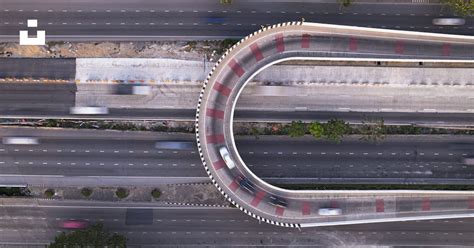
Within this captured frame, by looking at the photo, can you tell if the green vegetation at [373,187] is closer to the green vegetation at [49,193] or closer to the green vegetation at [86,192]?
the green vegetation at [86,192]

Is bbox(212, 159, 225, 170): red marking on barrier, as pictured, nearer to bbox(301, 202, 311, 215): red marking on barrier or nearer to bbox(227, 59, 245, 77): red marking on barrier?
bbox(227, 59, 245, 77): red marking on barrier

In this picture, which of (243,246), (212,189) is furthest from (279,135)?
(243,246)

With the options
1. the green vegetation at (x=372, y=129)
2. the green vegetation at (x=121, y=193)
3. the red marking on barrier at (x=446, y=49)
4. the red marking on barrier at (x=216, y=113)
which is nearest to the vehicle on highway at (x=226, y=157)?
the red marking on barrier at (x=216, y=113)

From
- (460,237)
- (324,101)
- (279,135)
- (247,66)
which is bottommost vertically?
(460,237)

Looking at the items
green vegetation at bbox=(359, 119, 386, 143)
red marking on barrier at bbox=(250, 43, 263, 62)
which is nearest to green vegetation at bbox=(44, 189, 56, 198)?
red marking on barrier at bbox=(250, 43, 263, 62)

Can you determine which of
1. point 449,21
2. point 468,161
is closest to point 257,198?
point 468,161

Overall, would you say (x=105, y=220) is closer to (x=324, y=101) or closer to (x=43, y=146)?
(x=43, y=146)
